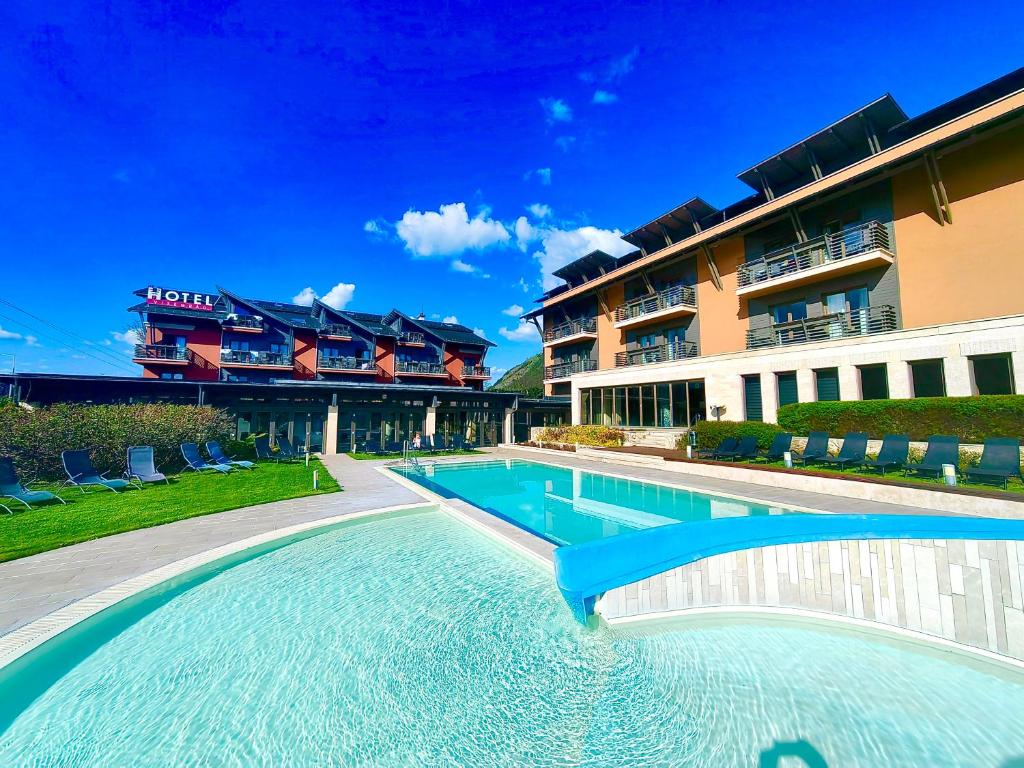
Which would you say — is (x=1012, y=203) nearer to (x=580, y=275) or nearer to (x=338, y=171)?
(x=580, y=275)

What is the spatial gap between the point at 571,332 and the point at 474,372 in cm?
1232

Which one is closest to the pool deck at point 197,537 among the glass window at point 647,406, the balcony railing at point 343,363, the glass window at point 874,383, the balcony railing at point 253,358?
the glass window at point 874,383

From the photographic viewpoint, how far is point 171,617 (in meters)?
4.22

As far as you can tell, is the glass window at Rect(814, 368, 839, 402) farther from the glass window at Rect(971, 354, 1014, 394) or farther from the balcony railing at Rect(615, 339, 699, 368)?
the balcony railing at Rect(615, 339, 699, 368)

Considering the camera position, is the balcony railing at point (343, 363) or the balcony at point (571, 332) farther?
the balcony railing at point (343, 363)

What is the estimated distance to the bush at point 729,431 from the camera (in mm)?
14781

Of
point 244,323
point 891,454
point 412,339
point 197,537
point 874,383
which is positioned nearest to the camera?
point 197,537

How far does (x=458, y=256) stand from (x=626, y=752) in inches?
1990

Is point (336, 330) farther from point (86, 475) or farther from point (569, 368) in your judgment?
point (86, 475)

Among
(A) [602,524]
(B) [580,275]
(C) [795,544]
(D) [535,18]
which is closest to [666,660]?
(C) [795,544]

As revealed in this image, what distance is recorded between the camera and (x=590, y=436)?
21.4 meters

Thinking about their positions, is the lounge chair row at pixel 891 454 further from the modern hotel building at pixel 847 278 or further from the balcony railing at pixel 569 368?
the balcony railing at pixel 569 368

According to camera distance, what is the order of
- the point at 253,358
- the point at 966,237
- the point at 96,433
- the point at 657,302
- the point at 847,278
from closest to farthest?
1. the point at 96,433
2. the point at 966,237
3. the point at 847,278
4. the point at 657,302
5. the point at 253,358

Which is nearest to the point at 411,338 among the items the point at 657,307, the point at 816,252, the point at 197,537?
the point at 657,307
